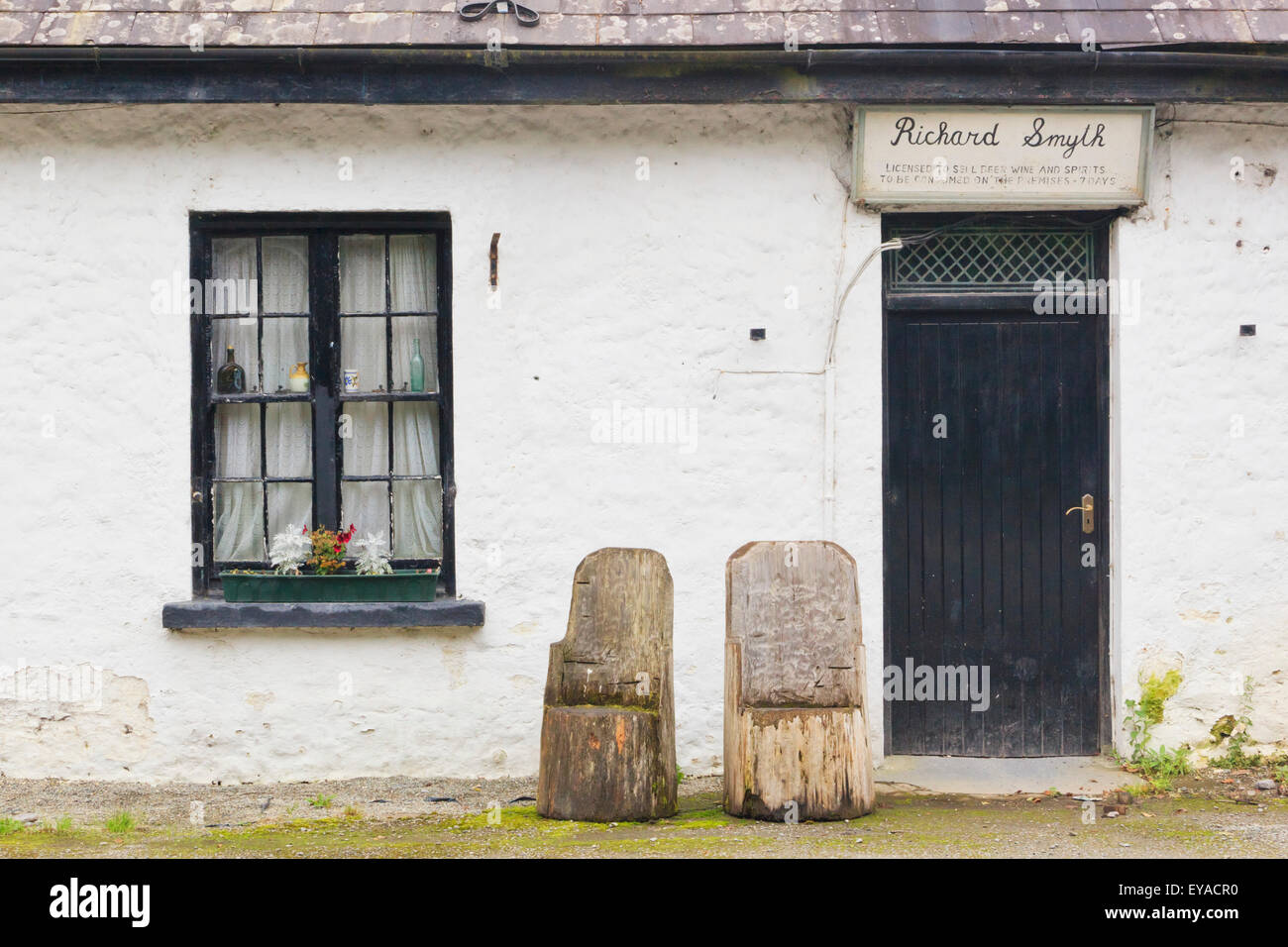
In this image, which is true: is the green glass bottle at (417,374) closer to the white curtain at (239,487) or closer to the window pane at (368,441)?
the window pane at (368,441)

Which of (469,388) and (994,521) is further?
(994,521)

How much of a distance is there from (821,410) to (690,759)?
186 centimetres

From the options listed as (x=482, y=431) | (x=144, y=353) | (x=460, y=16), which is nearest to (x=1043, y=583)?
(x=482, y=431)

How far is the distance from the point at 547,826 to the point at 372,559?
6.34 ft

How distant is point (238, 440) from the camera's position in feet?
22.7

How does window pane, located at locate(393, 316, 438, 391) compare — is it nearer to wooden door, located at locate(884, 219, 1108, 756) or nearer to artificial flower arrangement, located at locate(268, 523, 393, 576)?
artificial flower arrangement, located at locate(268, 523, 393, 576)

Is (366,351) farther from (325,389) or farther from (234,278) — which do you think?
(234,278)

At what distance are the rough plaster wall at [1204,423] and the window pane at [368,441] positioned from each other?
3716mm

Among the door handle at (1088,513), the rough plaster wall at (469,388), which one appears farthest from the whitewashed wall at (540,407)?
the door handle at (1088,513)

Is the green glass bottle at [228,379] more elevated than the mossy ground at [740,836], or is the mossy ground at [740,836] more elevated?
the green glass bottle at [228,379]

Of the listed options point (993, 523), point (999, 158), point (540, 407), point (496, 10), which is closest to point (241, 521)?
point (540, 407)

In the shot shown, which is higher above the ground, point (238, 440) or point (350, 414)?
point (350, 414)

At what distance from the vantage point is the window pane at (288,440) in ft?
22.7

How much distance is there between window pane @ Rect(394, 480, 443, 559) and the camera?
273 inches
